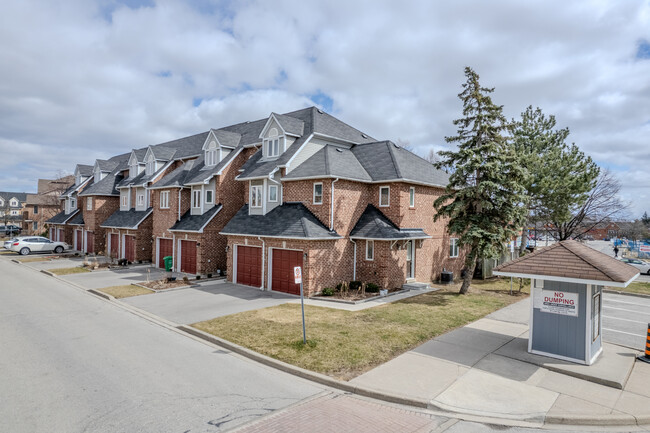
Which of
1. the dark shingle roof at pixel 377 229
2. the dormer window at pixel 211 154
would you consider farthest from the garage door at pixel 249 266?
the dormer window at pixel 211 154

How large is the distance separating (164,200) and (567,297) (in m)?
28.1

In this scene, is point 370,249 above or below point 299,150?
below

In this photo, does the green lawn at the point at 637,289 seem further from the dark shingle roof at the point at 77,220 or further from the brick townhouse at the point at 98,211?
the dark shingle roof at the point at 77,220

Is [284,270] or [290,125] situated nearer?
[284,270]

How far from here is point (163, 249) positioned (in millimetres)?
29734

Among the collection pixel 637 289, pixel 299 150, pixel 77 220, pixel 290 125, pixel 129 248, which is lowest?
pixel 637 289

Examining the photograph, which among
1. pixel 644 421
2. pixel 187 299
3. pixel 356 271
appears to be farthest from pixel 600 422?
pixel 187 299

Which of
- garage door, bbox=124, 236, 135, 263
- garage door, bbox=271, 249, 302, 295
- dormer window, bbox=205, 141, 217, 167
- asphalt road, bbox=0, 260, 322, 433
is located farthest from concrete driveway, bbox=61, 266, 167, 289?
dormer window, bbox=205, 141, 217, 167

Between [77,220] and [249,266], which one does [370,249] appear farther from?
[77,220]

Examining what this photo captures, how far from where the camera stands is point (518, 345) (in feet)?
38.3

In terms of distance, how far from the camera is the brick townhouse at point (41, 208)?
2531 inches

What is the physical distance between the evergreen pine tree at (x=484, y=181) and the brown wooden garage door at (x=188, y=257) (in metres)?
17.5

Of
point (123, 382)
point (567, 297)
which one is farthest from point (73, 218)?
point (567, 297)

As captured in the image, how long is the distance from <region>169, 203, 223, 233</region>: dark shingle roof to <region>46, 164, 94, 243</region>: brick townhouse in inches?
813
